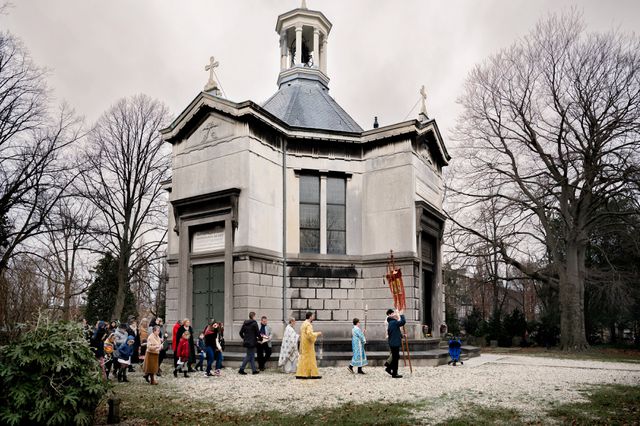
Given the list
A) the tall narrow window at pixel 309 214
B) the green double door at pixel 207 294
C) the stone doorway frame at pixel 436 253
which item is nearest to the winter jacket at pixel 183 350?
the green double door at pixel 207 294

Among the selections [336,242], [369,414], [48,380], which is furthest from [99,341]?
[336,242]

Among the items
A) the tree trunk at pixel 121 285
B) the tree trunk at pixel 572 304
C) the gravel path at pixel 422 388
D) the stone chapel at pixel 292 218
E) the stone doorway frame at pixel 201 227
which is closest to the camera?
the gravel path at pixel 422 388

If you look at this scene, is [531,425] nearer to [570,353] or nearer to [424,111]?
[424,111]

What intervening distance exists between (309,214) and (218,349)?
7359 mm

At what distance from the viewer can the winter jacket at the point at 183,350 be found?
15.4 metres

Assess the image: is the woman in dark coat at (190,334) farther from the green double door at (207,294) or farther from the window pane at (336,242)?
the window pane at (336,242)

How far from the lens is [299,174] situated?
21.6m

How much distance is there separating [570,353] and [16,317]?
24602mm

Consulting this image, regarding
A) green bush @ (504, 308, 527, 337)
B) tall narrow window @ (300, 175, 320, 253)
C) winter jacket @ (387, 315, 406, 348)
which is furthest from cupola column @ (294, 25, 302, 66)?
green bush @ (504, 308, 527, 337)

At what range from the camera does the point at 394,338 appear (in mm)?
15016

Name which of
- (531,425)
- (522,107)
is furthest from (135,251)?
(531,425)

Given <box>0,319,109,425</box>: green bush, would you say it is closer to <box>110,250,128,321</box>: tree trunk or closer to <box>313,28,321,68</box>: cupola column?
<box>313,28,321,68</box>: cupola column

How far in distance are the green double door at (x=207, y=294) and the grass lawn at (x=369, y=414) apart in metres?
8.04

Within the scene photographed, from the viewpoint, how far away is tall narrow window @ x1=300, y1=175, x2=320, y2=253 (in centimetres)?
2131
